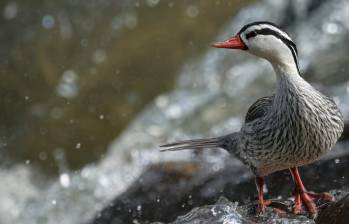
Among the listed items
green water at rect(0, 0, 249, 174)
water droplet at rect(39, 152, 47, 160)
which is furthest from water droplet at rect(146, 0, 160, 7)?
water droplet at rect(39, 152, 47, 160)

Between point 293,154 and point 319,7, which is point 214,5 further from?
point 293,154

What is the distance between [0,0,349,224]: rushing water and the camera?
8766 mm

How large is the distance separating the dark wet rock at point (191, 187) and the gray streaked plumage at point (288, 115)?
1307mm

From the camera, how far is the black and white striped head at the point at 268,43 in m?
5.57

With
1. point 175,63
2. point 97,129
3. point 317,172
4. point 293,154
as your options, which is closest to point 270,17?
point 175,63

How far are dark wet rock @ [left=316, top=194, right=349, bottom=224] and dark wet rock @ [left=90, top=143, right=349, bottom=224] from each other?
5.71 ft

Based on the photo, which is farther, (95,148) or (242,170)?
(95,148)

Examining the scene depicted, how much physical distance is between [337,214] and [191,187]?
2811 mm

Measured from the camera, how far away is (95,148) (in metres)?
9.89

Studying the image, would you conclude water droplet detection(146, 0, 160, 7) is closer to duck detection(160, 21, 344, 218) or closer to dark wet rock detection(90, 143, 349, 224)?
dark wet rock detection(90, 143, 349, 224)

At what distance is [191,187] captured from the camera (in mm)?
7848

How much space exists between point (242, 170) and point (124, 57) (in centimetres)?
337

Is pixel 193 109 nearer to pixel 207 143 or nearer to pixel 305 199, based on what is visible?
pixel 207 143

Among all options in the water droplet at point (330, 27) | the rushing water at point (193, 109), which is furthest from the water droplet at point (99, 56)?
the water droplet at point (330, 27)
